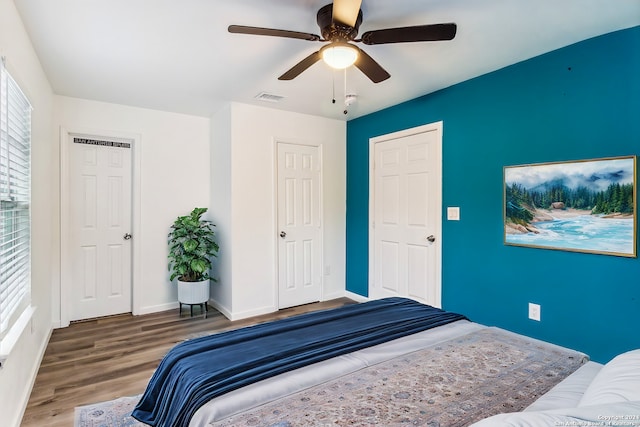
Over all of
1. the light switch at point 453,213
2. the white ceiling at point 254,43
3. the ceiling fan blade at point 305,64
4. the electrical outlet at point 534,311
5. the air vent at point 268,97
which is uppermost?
the air vent at point 268,97

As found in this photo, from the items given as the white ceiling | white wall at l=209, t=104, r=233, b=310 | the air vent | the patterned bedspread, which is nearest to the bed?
the patterned bedspread

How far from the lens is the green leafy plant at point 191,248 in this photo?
3697 mm

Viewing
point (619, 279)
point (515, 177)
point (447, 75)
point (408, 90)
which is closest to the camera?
point (619, 279)

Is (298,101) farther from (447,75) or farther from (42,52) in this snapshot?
(42,52)

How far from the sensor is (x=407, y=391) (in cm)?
122

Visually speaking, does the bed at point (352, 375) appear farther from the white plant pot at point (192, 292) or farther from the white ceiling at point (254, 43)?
the white plant pot at point (192, 292)

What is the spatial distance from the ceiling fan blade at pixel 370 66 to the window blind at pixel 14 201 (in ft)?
6.24

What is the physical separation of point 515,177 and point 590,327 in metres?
1.22

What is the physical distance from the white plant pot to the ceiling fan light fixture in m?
2.80

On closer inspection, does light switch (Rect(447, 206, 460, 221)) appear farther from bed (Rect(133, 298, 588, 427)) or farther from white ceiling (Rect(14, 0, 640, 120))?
bed (Rect(133, 298, 588, 427))

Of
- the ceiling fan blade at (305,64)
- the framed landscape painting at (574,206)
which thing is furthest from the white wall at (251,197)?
the framed landscape painting at (574,206)

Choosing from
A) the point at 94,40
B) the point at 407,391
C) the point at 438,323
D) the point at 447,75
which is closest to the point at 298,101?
the point at 447,75

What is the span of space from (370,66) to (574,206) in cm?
179

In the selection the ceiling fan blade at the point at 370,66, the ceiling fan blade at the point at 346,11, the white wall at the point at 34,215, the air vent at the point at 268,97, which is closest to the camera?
the ceiling fan blade at the point at 346,11
